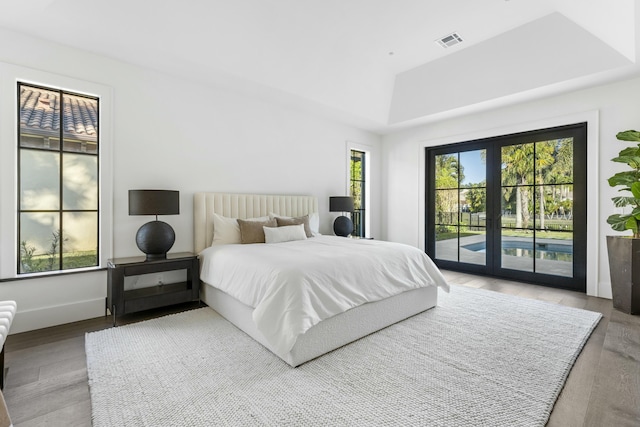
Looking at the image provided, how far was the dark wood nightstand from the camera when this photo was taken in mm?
2797

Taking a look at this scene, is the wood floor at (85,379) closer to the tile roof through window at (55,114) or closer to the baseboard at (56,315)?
the baseboard at (56,315)

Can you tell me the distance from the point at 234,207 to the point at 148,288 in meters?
1.36

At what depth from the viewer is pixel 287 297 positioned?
212 cm

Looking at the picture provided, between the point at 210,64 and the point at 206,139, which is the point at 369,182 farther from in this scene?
the point at 210,64

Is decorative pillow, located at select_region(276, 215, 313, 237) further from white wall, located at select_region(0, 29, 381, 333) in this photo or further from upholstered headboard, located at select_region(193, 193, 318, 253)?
white wall, located at select_region(0, 29, 381, 333)

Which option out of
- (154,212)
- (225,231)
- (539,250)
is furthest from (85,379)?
(539,250)

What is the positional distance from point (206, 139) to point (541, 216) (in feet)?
15.6

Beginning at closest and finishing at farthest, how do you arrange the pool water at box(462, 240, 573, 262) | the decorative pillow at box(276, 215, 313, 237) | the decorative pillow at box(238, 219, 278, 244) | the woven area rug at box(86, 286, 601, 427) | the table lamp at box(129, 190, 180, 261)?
the woven area rug at box(86, 286, 601, 427), the table lamp at box(129, 190, 180, 261), the decorative pillow at box(238, 219, 278, 244), the decorative pillow at box(276, 215, 313, 237), the pool water at box(462, 240, 573, 262)

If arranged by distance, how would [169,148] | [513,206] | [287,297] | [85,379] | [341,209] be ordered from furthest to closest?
[341,209]
[513,206]
[169,148]
[287,297]
[85,379]

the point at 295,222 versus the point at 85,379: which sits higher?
the point at 295,222

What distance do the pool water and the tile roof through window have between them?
558cm

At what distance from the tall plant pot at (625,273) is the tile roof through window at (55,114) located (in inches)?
225

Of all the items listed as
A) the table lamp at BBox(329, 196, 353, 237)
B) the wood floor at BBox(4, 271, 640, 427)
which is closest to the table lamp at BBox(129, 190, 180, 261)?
the wood floor at BBox(4, 271, 640, 427)

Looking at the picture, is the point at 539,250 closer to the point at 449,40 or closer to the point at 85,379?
the point at 449,40
